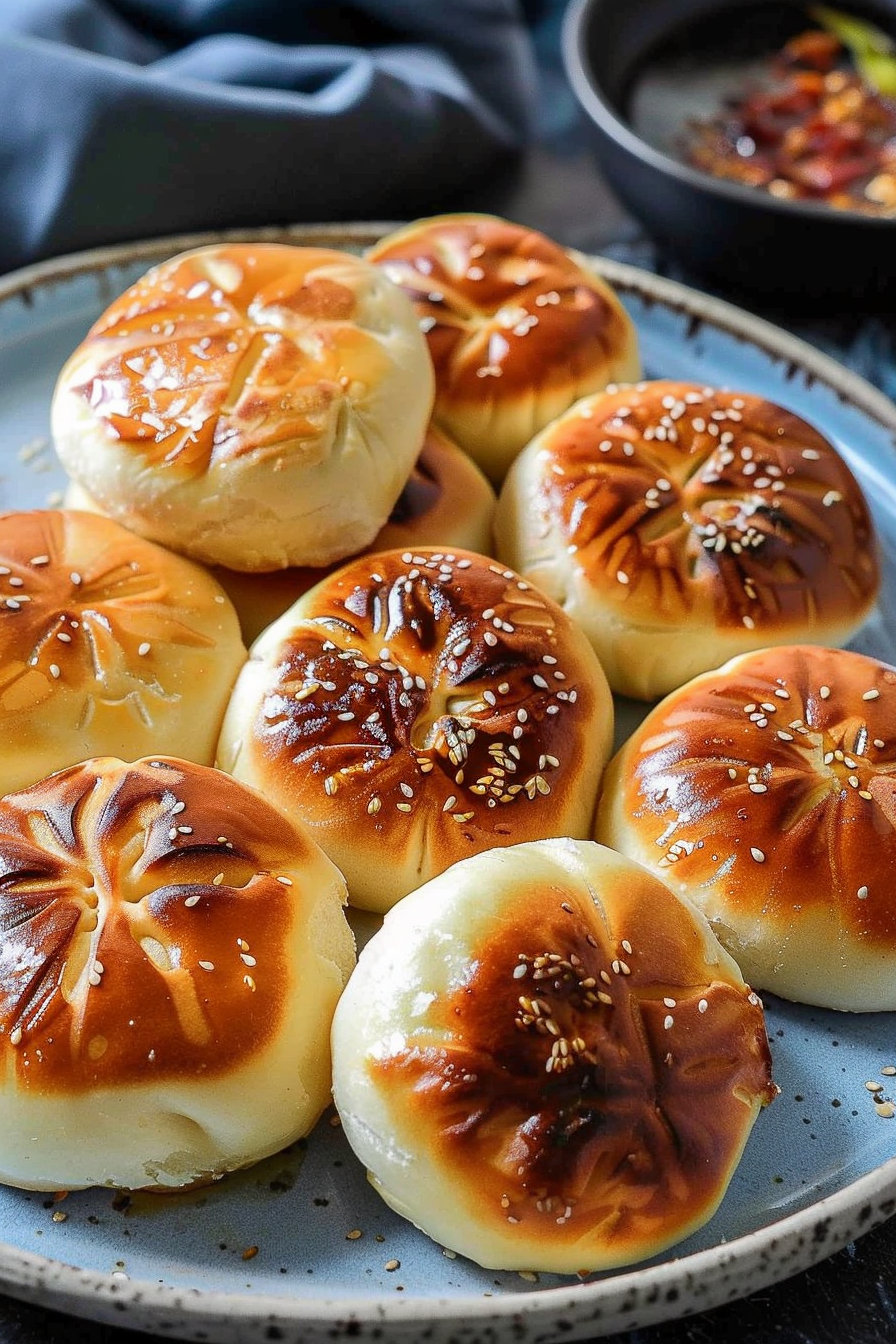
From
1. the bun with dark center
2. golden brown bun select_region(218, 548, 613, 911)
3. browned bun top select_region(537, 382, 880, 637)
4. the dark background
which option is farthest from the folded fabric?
golden brown bun select_region(218, 548, 613, 911)

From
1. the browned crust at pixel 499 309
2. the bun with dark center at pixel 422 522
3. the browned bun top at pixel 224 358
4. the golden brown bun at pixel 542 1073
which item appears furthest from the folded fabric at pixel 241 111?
the golden brown bun at pixel 542 1073

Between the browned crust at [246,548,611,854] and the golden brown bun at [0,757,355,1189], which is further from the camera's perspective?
the browned crust at [246,548,611,854]

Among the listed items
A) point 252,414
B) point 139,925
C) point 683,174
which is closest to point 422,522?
point 252,414

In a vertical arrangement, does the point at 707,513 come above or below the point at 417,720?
above

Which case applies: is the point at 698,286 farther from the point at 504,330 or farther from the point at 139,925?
the point at 139,925

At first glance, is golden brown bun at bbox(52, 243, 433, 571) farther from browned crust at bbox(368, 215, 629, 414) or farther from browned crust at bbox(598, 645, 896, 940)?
browned crust at bbox(598, 645, 896, 940)

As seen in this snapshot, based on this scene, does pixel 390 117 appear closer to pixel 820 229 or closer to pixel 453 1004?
pixel 820 229
